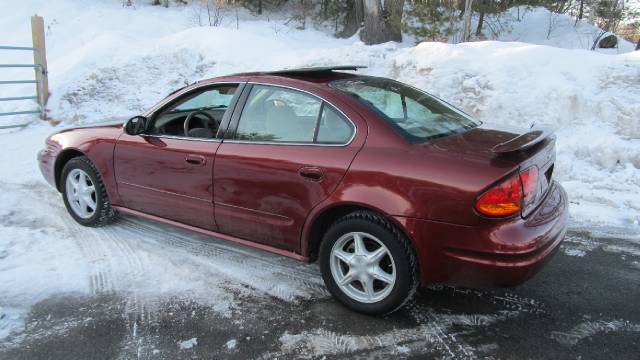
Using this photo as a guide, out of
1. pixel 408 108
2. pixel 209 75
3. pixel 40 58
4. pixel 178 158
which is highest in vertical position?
pixel 40 58

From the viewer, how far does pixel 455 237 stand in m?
2.86

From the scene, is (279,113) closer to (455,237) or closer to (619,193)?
(455,237)

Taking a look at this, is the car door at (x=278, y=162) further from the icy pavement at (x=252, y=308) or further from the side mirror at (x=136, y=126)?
the side mirror at (x=136, y=126)

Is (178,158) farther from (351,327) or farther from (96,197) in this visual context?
(351,327)

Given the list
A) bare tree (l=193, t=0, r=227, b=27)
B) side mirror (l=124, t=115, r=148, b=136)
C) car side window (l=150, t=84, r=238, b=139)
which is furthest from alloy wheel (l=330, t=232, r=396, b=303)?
bare tree (l=193, t=0, r=227, b=27)

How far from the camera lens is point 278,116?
3645 millimetres

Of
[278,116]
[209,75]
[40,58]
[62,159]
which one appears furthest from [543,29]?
[62,159]

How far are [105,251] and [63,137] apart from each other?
142 centimetres

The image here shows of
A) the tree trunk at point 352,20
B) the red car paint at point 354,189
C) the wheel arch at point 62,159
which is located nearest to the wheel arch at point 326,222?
the red car paint at point 354,189

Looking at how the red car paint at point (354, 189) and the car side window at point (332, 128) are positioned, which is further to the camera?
the car side window at point (332, 128)

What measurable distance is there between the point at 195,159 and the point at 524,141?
235 cm

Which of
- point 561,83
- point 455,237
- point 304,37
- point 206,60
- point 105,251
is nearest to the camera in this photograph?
point 455,237

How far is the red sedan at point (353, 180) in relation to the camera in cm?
285

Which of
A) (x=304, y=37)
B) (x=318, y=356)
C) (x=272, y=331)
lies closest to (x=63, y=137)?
(x=272, y=331)
